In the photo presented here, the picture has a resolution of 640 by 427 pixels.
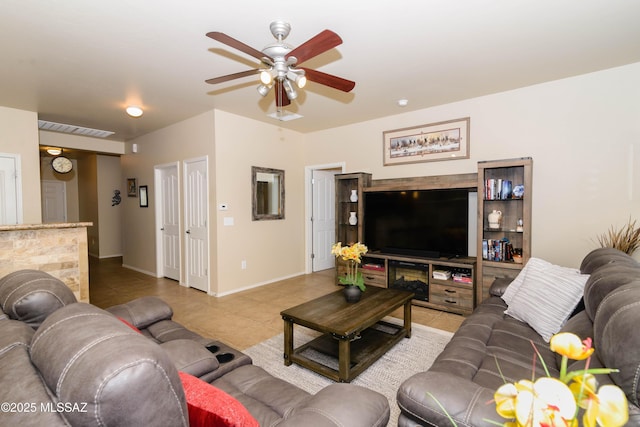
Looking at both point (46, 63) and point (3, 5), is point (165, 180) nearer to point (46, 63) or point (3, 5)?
point (46, 63)

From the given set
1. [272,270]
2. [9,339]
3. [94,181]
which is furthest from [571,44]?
[94,181]

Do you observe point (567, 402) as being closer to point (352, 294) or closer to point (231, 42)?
point (231, 42)

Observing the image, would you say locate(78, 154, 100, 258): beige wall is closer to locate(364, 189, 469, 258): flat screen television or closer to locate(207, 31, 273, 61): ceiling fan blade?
locate(364, 189, 469, 258): flat screen television

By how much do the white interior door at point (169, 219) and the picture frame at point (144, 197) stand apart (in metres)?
0.48

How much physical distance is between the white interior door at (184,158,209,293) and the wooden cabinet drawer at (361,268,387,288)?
2.41m

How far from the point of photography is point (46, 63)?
290 centimetres

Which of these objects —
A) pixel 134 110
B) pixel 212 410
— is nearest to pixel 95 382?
pixel 212 410

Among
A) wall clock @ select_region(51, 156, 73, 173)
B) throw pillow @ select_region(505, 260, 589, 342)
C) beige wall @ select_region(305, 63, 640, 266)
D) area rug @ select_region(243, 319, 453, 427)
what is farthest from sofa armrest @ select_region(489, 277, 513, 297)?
wall clock @ select_region(51, 156, 73, 173)

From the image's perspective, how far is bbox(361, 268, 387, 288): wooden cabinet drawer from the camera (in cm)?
431

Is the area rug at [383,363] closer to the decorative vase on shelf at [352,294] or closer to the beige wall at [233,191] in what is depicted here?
the decorative vase on shelf at [352,294]

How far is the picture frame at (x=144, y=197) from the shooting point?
18.9 ft

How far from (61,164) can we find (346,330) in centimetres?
827

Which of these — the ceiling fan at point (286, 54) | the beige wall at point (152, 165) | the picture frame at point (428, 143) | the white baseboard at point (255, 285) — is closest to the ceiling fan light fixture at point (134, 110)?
the beige wall at point (152, 165)

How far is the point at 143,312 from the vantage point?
2.08m
